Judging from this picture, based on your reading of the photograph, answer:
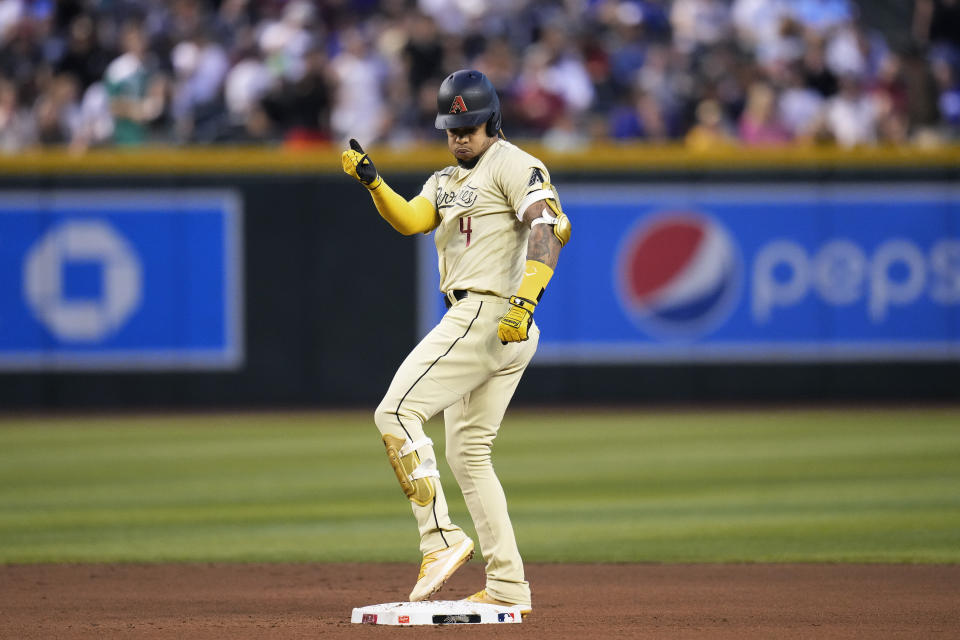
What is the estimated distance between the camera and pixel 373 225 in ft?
52.1

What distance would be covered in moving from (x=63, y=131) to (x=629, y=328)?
635 centimetres

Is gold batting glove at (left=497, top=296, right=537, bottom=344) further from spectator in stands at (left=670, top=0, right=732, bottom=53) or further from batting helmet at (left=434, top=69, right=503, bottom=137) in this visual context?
spectator in stands at (left=670, top=0, right=732, bottom=53)

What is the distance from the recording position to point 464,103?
18.7ft

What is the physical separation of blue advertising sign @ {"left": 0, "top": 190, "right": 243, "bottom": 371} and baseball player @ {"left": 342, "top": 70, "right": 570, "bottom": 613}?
33.2 ft

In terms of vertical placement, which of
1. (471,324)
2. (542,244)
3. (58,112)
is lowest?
(471,324)

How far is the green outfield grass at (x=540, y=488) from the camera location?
828cm

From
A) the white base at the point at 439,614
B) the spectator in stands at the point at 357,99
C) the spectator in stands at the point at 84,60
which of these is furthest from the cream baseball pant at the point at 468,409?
the spectator in stands at the point at 84,60

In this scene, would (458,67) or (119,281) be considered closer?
(119,281)

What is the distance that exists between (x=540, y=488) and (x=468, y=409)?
4.80 metres

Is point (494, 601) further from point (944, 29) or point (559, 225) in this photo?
point (944, 29)

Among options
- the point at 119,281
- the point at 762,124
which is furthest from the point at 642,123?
the point at 119,281

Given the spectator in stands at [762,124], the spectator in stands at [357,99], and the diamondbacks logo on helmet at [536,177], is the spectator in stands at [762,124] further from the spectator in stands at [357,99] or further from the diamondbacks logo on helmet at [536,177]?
the diamondbacks logo on helmet at [536,177]

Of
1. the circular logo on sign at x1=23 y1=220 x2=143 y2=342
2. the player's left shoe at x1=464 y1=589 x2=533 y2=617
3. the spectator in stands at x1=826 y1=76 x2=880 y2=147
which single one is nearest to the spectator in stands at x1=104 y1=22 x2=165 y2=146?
the circular logo on sign at x1=23 y1=220 x2=143 y2=342

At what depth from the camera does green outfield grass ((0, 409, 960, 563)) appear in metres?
8.28
